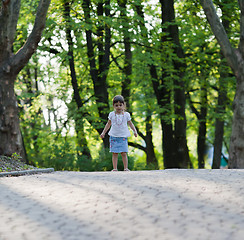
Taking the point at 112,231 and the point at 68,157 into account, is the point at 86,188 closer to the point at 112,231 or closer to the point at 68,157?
the point at 112,231

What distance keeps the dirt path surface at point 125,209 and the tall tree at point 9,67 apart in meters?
4.87

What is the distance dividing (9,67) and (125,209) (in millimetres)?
7654

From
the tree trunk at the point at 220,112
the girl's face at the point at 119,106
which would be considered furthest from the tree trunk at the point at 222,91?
the girl's face at the point at 119,106

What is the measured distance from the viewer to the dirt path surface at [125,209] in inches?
148

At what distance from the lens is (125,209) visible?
4543 mm

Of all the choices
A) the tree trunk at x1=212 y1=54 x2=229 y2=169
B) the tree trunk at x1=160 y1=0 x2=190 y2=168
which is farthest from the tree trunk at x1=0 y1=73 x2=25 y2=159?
the tree trunk at x1=212 y1=54 x2=229 y2=169

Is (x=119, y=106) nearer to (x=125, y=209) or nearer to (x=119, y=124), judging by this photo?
(x=119, y=124)

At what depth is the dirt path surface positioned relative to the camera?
3.76m

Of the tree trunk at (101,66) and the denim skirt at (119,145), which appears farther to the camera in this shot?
the tree trunk at (101,66)

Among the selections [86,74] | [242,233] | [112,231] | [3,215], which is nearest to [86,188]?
[3,215]

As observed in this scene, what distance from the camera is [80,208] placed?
15.3 ft

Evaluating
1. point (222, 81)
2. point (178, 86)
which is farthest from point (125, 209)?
point (222, 81)

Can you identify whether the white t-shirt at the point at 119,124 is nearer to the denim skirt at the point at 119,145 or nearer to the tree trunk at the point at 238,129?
the denim skirt at the point at 119,145

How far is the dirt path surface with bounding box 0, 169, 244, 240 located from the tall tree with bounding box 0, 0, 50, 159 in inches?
192
